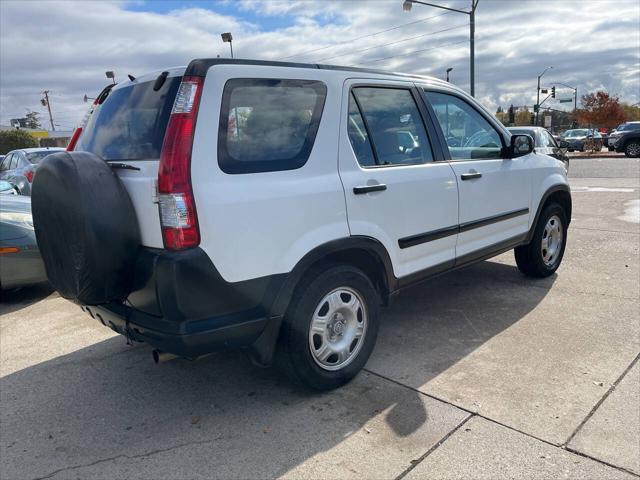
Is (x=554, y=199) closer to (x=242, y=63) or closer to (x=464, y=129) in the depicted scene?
(x=464, y=129)

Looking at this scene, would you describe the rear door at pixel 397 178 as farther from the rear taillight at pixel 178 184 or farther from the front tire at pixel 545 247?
the front tire at pixel 545 247

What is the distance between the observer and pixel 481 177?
4172 mm

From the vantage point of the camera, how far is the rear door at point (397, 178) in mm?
3204

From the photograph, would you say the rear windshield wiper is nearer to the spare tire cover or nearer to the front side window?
the spare tire cover

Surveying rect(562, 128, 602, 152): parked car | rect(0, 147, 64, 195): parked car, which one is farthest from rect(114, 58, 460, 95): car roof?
rect(562, 128, 602, 152): parked car

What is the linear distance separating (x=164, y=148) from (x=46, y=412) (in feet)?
6.34

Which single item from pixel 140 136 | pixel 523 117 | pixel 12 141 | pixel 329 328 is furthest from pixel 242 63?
pixel 523 117

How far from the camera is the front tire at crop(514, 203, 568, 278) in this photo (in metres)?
5.16

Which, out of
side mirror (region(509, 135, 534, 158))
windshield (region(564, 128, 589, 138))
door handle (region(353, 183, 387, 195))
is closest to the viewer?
door handle (region(353, 183, 387, 195))

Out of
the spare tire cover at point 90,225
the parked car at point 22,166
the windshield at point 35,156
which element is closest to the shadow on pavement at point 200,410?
the spare tire cover at point 90,225

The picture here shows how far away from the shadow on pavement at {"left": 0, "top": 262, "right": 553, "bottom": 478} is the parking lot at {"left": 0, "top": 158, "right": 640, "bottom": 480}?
0.04ft

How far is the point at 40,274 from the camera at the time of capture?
5.48 metres

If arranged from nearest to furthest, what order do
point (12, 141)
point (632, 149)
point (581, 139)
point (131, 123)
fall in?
point (131, 123), point (632, 149), point (581, 139), point (12, 141)

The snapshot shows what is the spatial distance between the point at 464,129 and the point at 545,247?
180 centimetres
